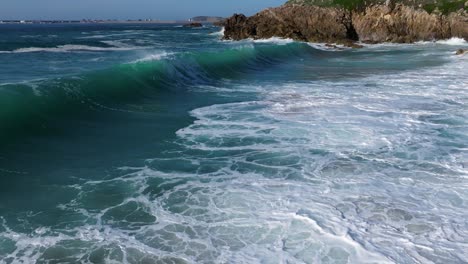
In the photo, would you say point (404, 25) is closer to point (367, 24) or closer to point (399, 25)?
point (399, 25)

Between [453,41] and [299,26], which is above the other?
[299,26]

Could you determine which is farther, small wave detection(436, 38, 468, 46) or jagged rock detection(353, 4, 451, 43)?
jagged rock detection(353, 4, 451, 43)

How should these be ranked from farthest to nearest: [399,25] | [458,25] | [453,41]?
[399,25] < [458,25] < [453,41]

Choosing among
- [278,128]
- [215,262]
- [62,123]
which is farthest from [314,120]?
[215,262]

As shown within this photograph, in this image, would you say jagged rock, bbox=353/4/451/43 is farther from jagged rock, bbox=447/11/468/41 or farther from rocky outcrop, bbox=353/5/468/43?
jagged rock, bbox=447/11/468/41

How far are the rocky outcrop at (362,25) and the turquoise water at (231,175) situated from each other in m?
38.8

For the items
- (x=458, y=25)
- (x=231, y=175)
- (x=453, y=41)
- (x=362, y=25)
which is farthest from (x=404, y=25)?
(x=231, y=175)

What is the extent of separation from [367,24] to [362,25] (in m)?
0.58

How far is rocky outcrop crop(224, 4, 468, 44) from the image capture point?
53281 mm

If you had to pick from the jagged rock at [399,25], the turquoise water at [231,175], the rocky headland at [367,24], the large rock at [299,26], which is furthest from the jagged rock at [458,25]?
the turquoise water at [231,175]

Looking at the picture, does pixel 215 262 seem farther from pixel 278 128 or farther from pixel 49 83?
pixel 49 83

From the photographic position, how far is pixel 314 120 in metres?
12.6

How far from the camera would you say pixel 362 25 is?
56.2 metres

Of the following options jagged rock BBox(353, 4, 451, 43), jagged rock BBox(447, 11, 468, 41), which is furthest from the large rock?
jagged rock BBox(447, 11, 468, 41)
